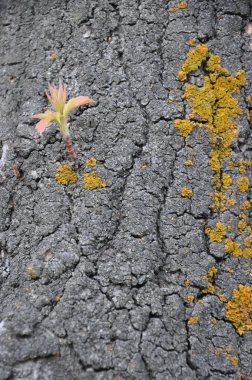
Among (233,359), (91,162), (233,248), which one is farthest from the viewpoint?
(91,162)

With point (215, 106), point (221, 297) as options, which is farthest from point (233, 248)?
point (215, 106)

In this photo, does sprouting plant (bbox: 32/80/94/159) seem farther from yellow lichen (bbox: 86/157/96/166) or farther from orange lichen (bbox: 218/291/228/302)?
orange lichen (bbox: 218/291/228/302)

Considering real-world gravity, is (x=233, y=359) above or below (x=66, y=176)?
below

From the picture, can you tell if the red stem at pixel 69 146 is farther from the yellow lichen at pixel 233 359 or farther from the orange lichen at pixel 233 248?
the yellow lichen at pixel 233 359

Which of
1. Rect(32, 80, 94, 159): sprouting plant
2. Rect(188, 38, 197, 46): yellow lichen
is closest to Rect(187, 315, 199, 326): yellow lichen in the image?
Rect(32, 80, 94, 159): sprouting plant

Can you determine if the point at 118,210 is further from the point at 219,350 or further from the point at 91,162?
the point at 219,350

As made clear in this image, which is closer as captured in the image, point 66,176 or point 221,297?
point 221,297

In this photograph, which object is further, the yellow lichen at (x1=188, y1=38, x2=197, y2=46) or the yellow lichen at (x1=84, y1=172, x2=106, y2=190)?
the yellow lichen at (x1=188, y1=38, x2=197, y2=46)
